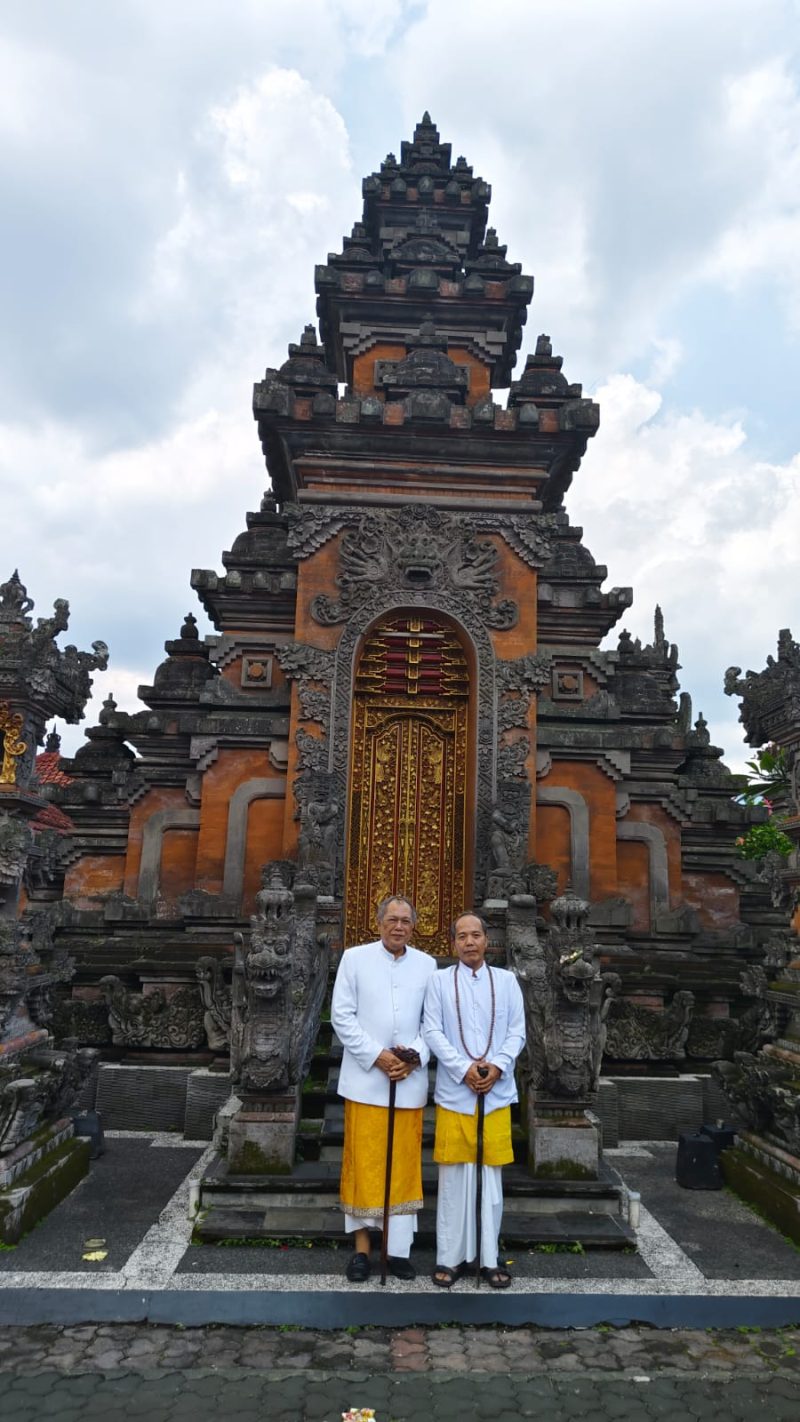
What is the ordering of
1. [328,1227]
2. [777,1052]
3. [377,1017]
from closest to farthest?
[377,1017] → [328,1227] → [777,1052]

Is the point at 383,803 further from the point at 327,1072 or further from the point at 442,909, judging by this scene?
the point at 327,1072

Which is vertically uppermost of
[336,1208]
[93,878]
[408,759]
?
[408,759]

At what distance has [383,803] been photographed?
10828 mm

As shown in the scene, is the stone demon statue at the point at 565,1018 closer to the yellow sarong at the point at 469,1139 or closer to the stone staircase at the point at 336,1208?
the stone staircase at the point at 336,1208

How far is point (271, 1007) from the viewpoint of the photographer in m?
6.58

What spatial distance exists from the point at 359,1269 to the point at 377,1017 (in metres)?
1.44

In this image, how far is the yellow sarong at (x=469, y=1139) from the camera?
5.27 meters

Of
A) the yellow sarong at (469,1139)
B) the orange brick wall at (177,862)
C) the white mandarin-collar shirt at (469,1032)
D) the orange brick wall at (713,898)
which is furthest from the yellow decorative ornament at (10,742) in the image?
the orange brick wall at (713,898)

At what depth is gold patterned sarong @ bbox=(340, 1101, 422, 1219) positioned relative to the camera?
207 inches

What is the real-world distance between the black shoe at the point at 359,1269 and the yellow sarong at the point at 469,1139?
2.35 feet

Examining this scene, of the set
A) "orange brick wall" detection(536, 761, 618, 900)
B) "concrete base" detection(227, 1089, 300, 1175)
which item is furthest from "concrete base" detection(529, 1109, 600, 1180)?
"orange brick wall" detection(536, 761, 618, 900)

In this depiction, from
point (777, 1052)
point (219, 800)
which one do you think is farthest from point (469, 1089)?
point (219, 800)

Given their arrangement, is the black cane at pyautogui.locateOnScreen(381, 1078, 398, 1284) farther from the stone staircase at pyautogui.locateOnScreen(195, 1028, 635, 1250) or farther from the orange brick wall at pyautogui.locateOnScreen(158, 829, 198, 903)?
the orange brick wall at pyautogui.locateOnScreen(158, 829, 198, 903)

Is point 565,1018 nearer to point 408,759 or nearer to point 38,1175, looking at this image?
point 38,1175
